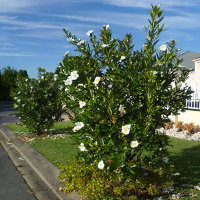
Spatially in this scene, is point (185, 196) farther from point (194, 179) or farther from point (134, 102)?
point (134, 102)

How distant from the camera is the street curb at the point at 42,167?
4.46m

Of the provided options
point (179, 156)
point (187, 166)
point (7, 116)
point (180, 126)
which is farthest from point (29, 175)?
point (7, 116)

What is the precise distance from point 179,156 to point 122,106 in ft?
11.9

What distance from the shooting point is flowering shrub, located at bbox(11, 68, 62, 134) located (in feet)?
31.4

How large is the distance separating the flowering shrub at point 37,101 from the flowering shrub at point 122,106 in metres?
5.62

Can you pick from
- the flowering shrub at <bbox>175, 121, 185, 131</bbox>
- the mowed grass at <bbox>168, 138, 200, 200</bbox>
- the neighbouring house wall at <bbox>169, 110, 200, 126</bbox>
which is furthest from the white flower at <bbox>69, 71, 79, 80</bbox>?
the flowering shrub at <bbox>175, 121, 185, 131</bbox>

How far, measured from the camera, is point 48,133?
10539 mm

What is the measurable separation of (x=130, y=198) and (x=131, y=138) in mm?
864

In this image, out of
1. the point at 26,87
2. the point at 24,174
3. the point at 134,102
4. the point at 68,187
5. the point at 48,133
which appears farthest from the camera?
the point at 48,133

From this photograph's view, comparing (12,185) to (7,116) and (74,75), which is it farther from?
(7,116)

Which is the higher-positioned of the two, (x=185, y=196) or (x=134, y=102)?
(x=134, y=102)

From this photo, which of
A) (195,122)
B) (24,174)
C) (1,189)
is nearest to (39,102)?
(24,174)

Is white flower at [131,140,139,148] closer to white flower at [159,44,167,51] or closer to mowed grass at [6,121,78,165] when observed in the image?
white flower at [159,44,167,51]

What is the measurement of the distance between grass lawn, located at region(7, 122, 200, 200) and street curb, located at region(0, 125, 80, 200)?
0.21 meters
